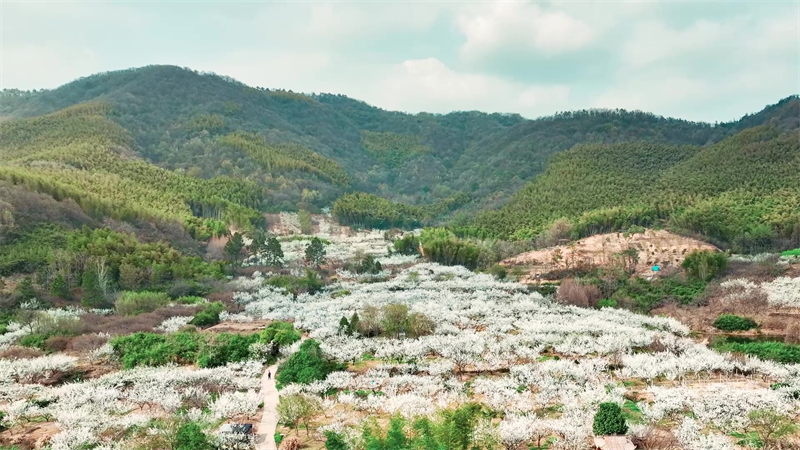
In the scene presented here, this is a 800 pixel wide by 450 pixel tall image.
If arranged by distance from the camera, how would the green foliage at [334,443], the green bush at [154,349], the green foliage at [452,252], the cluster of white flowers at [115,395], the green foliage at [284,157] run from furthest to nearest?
the green foliage at [284,157] → the green foliage at [452,252] → the green bush at [154,349] → the cluster of white flowers at [115,395] → the green foliage at [334,443]

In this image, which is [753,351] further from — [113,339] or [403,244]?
[403,244]

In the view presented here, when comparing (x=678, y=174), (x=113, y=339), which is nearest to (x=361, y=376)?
(x=113, y=339)

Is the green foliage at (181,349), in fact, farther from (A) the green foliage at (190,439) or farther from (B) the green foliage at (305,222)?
(B) the green foliage at (305,222)

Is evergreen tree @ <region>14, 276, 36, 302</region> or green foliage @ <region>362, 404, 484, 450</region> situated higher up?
evergreen tree @ <region>14, 276, 36, 302</region>

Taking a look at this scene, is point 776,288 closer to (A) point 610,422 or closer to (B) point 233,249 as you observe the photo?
(A) point 610,422

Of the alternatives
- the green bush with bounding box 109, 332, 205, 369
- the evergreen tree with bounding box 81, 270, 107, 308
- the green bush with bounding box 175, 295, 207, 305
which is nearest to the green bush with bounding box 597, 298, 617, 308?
the green bush with bounding box 109, 332, 205, 369

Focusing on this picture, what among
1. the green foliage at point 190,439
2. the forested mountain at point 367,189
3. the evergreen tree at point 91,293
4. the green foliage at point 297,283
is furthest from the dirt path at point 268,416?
the forested mountain at point 367,189

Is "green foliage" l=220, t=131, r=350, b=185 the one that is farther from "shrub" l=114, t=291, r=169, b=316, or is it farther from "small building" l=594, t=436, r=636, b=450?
"small building" l=594, t=436, r=636, b=450
